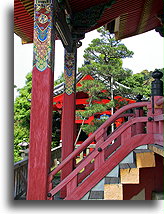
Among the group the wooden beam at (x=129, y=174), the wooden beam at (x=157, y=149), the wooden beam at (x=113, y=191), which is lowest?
the wooden beam at (x=113, y=191)

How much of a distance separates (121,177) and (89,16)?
2.01 metres

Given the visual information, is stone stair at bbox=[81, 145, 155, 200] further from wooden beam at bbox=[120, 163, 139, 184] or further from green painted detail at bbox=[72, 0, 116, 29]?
green painted detail at bbox=[72, 0, 116, 29]

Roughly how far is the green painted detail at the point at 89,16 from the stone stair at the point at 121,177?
1.74 metres

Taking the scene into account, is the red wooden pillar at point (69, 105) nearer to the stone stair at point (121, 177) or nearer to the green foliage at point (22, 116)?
the stone stair at point (121, 177)

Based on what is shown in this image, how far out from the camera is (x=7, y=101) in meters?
2.01

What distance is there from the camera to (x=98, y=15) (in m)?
2.64

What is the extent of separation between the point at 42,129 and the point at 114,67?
5296mm

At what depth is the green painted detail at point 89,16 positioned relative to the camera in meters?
2.59

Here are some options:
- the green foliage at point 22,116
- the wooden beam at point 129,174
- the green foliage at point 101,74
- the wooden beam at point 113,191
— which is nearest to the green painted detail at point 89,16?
the wooden beam at point 129,174

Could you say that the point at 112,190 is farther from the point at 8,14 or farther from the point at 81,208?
the point at 8,14

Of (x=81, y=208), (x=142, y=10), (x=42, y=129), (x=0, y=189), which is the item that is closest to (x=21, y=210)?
(x=0, y=189)

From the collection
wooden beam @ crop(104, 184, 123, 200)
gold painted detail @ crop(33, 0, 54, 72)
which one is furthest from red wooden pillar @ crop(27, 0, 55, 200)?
wooden beam @ crop(104, 184, 123, 200)

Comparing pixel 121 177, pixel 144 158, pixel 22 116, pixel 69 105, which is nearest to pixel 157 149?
pixel 144 158

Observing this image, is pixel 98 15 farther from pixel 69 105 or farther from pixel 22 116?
pixel 22 116
